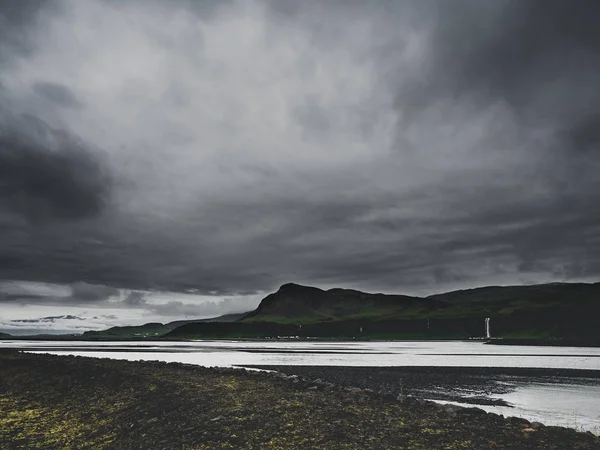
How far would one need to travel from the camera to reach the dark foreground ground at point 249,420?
18.0 m

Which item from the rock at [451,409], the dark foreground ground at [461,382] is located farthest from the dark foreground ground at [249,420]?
the dark foreground ground at [461,382]

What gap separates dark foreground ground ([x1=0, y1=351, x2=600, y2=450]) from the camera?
59.0 feet

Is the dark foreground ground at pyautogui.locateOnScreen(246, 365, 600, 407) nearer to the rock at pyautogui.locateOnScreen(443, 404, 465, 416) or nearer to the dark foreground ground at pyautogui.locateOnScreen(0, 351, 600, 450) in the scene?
the rock at pyautogui.locateOnScreen(443, 404, 465, 416)

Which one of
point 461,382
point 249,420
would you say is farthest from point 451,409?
point 461,382

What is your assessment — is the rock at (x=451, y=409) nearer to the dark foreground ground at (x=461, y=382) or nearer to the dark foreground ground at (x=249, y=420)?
the dark foreground ground at (x=249, y=420)

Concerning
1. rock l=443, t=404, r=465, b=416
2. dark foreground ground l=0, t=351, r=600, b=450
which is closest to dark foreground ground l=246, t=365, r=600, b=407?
rock l=443, t=404, r=465, b=416

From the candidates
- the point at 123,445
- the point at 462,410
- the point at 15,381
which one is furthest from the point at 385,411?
the point at 15,381

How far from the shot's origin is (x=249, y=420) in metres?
20.9

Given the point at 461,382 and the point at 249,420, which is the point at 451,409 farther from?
the point at 461,382

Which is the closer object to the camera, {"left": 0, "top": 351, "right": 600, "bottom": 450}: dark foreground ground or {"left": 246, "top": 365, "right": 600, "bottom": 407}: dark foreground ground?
{"left": 0, "top": 351, "right": 600, "bottom": 450}: dark foreground ground

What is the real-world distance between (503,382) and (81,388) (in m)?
37.0

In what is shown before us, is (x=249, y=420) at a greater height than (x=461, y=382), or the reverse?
(x=249, y=420)

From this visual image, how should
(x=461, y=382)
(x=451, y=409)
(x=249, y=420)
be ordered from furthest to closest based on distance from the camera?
(x=461, y=382), (x=451, y=409), (x=249, y=420)

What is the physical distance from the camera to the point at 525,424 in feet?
65.4
